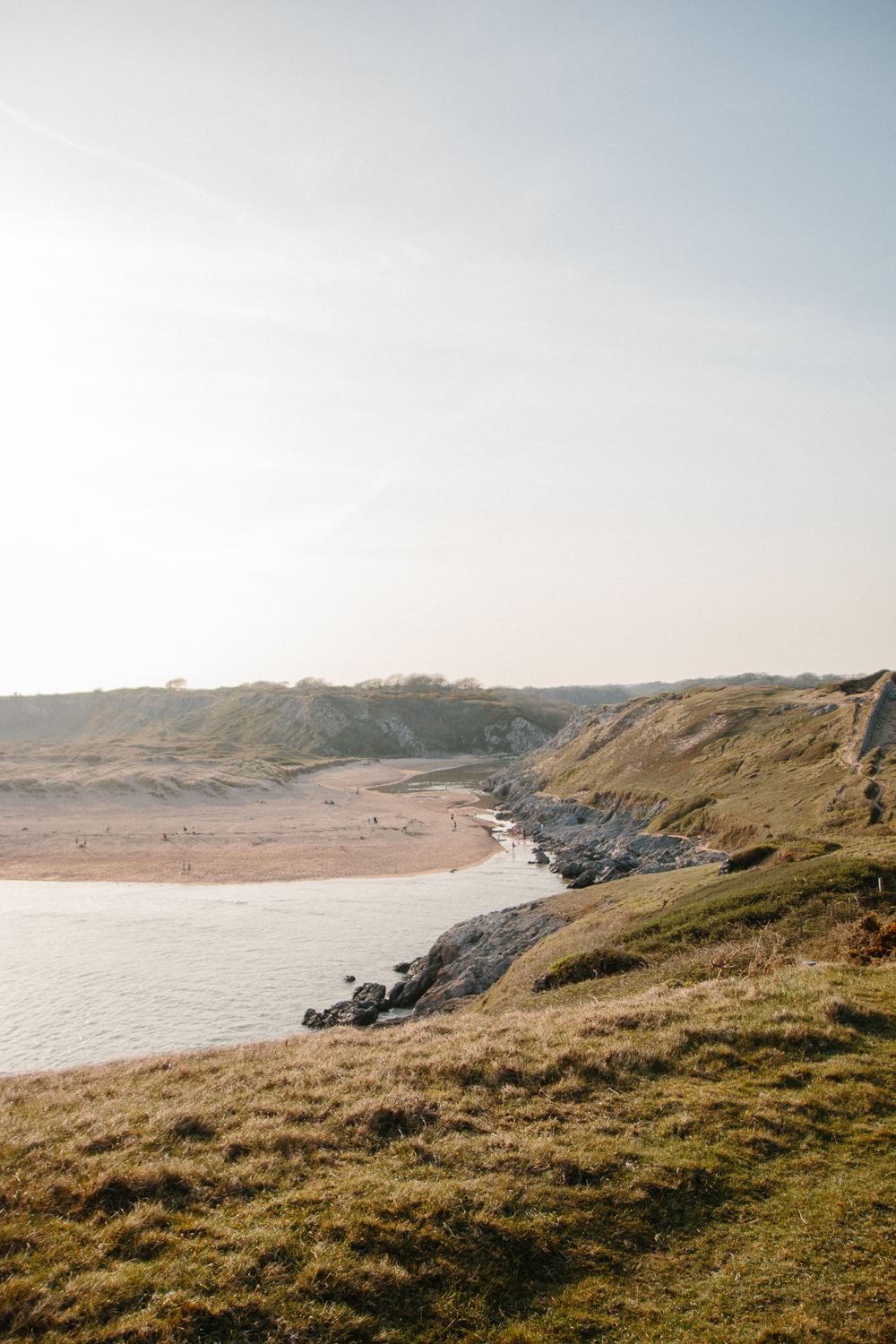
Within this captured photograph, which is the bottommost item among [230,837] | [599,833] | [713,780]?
[230,837]

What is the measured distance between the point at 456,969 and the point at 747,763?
42066 millimetres

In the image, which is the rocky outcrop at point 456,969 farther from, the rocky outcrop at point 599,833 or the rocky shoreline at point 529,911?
the rocky outcrop at point 599,833

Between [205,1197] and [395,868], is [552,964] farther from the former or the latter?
[395,868]

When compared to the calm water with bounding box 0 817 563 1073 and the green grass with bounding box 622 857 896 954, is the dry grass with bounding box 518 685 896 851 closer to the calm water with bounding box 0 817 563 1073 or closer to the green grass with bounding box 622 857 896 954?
the green grass with bounding box 622 857 896 954

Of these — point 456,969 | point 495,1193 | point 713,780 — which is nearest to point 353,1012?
point 456,969

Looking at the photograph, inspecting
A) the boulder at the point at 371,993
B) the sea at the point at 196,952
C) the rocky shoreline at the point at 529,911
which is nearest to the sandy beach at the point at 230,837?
the sea at the point at 196,952

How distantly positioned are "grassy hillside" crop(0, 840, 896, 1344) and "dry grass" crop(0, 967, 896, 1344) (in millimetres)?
39

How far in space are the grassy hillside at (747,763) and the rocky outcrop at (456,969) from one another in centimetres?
1593

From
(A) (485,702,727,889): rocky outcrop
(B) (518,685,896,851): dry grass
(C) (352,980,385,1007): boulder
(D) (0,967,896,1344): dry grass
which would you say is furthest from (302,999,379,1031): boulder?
(A) (485,702,727,889): rocky outcrop

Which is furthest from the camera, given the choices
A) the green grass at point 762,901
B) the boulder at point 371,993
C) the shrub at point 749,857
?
the shrub at point 749,857

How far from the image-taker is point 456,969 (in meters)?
31.3

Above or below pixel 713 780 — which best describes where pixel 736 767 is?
above

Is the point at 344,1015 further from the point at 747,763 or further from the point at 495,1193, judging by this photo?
the point at 747,763

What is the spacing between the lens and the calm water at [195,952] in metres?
27.4
